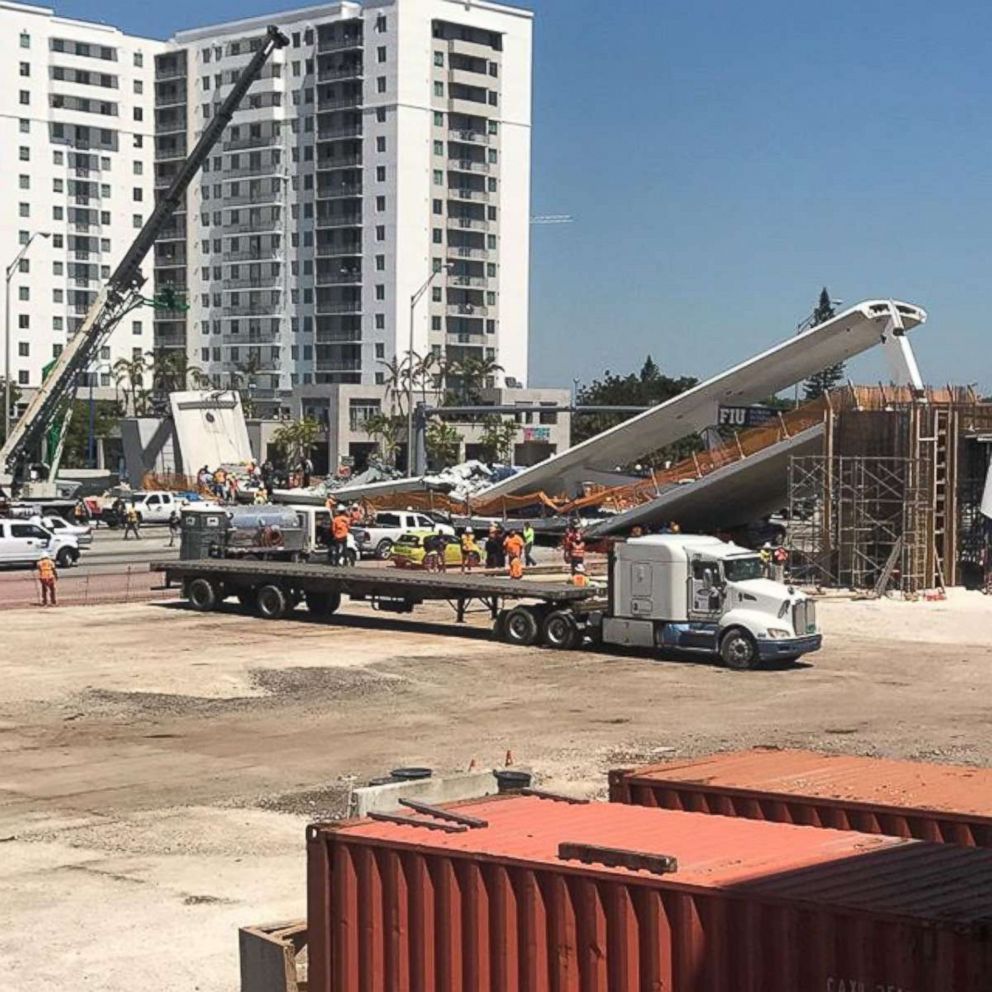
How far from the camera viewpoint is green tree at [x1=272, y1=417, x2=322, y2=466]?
130 metres

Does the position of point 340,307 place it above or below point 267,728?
above

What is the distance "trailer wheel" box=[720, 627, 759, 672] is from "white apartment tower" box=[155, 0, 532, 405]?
104273 mm

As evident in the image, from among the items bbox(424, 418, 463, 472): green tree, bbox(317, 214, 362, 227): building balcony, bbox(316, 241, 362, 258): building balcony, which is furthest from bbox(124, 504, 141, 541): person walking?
bbox(317, 214, 362, 227): building balcony

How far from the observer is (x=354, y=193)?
139 m

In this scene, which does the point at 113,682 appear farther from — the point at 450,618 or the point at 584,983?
the point at 584,983

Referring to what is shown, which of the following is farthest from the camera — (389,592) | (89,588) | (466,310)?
(466,310)

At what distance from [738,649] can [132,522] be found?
43.1 metres

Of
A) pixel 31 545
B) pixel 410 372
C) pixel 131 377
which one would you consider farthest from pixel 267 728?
pixel 131 377

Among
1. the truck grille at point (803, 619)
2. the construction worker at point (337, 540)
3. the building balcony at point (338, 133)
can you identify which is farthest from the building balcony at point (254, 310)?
the truck grille at point (803, 619)

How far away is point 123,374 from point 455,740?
425 feet

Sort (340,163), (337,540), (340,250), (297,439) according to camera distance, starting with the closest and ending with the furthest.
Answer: (337,540), (297,439), (340,163), (340,250)

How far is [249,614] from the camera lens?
43312mm

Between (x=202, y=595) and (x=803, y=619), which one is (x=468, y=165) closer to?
(x=202, y=595)

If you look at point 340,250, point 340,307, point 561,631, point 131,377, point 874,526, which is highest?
point 340,250
